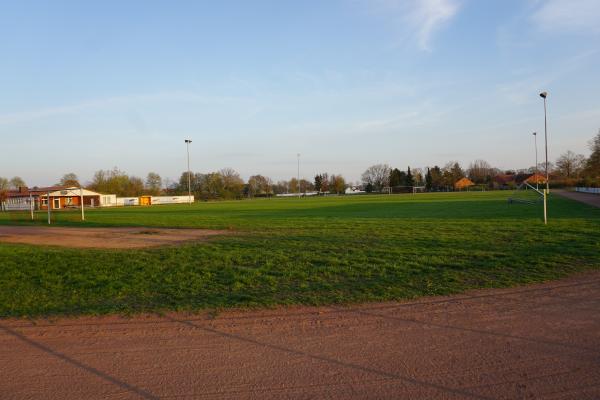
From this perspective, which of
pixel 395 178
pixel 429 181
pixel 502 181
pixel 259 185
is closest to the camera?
pixel 502 181

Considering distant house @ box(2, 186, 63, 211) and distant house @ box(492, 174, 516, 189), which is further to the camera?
distant house @ box(492, 174, 516, 189)

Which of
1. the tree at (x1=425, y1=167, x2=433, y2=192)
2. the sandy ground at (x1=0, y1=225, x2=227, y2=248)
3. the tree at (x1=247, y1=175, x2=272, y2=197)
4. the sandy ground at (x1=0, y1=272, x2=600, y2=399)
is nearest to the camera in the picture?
the sandy ground at (x1=0, y1=272, x2=600, y2=399)

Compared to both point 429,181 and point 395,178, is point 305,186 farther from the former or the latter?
point 429,181

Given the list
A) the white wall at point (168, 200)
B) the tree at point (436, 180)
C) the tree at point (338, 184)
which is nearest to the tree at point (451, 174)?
the tree at point (436, 180)

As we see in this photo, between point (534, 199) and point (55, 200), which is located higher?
point (55, 200)

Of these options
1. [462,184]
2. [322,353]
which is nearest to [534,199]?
[322,353]

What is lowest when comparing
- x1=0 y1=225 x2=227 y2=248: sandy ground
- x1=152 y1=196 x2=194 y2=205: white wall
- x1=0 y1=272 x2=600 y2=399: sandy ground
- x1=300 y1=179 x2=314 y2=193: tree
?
x1=0 y1=272 x2=600 y2=399: sandy ground

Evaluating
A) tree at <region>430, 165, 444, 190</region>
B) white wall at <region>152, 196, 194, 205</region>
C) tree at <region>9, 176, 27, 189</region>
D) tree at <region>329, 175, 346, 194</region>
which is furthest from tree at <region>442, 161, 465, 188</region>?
tree at <region>9, 176, 27, 189</region>

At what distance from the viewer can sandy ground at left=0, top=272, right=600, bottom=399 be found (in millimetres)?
4328

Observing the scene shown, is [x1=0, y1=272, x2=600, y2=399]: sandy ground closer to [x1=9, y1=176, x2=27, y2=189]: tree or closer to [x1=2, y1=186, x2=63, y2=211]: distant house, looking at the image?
[x1=2, y1=186, x2=63, y2=211]: distant house

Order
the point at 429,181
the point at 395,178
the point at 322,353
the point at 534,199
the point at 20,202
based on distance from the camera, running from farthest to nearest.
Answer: the point at 395,178, the point at 429,181, the point at 20,202, the point at 534,199, the point at 322,353

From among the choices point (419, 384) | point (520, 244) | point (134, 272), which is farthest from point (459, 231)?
point (419, 384)

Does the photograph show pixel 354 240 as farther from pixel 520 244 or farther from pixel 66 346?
pixel 66 346

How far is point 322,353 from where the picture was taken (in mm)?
5250
